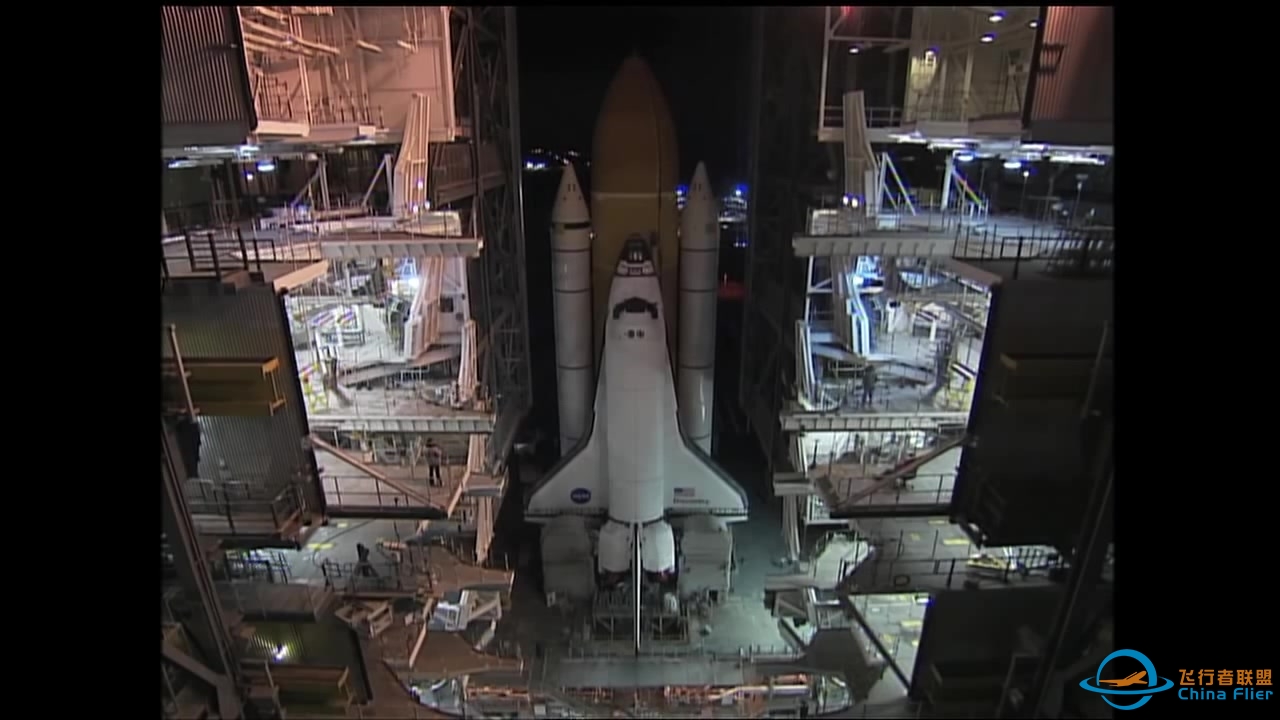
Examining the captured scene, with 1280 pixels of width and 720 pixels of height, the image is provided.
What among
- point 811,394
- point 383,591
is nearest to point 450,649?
point 383,591

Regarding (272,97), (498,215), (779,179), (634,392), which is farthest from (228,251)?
(779,179)

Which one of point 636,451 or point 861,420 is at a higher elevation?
point 861,420

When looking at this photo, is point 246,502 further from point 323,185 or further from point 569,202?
point 569,202

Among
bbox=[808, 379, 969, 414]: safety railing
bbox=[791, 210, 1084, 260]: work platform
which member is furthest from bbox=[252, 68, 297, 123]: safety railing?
bbox=[808, 379, 969, 414]: safety railing

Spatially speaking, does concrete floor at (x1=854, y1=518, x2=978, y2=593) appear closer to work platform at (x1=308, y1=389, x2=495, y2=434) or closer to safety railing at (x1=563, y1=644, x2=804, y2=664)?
safety railing at (x1=563, y1=644, x2=804, y2=664)

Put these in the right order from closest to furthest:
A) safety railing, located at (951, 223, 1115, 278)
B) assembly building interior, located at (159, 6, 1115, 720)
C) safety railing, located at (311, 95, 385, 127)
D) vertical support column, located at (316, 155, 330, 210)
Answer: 1. safety railing, located at (951, 223, 1115, 278)
2. assembly building interior, located at (159, 6, 1115, 720)
3. safety railing, located at (311, 95, 385, 127)
4. vertical support column, located at (316, 155, 330, 210)

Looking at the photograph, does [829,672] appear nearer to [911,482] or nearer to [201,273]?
[911,482]

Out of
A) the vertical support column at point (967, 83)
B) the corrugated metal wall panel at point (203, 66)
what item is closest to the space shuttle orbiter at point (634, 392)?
the vertical support column at point (967, 83)
